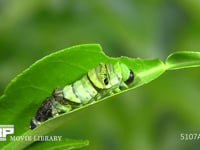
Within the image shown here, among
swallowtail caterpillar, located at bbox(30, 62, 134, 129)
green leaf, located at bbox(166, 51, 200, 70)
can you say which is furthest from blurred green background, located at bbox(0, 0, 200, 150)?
green leaf, located at bbox(166, 51, 200, 70)

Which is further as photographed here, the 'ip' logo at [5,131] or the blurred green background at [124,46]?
the blurred green background at [124,46]

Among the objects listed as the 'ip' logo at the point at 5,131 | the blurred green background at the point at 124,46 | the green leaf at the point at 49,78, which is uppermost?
the blurred green background at the point at 124,46

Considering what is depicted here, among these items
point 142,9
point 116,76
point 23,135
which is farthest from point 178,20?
point 23,135

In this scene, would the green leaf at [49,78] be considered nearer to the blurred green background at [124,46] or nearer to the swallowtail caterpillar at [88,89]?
the swallowtail caterpillar at [88,89]

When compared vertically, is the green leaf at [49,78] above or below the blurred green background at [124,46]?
below

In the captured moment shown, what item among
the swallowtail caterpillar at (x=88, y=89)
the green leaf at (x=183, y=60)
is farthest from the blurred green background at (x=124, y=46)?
the green leaf at (x=183, y=60)

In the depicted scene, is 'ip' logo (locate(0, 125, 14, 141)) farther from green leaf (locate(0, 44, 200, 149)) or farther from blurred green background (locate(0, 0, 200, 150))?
blurred green background (locate(0, 0, 200, 150))

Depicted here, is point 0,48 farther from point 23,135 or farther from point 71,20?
point 23,135
